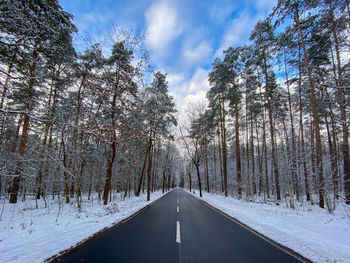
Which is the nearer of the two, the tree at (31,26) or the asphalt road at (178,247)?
the asphalt road at (178,247)

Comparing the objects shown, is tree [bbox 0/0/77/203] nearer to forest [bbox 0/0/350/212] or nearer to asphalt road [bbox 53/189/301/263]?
forest [bbox 0/0/350/212]

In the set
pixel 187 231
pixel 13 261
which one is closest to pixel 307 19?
pixel 187 231

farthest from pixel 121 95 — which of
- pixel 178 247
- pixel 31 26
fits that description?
pixel 178 247

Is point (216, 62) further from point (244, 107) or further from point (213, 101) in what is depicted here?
point (244, 107)

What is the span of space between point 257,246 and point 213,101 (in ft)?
61.5

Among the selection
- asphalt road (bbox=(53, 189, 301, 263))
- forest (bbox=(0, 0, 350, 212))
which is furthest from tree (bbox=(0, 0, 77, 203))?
asphalt road (bbox=(53, 189, 301, 263))

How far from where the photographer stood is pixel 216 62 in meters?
18.1

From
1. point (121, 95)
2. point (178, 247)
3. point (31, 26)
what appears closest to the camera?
point (178, 247)

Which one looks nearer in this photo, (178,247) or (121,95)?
(178,247)

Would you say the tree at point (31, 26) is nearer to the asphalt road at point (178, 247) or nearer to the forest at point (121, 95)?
the forest at point (121, 95)

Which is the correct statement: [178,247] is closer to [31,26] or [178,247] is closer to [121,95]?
[31,26]

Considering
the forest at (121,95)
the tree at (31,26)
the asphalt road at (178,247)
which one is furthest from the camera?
the forest at (121,95)

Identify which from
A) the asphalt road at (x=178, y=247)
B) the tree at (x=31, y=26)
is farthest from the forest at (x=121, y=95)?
the asphalt road at (x=178, y=247)

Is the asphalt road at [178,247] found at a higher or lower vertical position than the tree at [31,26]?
lower
